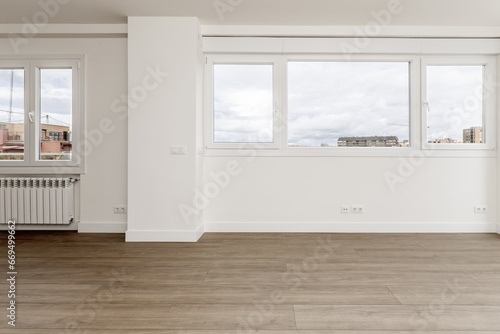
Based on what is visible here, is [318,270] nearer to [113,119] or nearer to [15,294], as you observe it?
[15,294]

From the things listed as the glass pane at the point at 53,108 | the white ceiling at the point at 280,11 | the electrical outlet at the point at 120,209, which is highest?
the white ceiling at the point at 280,11

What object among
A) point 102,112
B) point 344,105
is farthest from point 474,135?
point 102,112

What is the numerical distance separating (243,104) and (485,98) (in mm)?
→ 3116

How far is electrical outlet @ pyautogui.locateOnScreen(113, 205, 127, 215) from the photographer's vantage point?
175 inches

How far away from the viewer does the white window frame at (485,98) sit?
14.5 ft

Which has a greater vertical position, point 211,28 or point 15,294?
point 211,28

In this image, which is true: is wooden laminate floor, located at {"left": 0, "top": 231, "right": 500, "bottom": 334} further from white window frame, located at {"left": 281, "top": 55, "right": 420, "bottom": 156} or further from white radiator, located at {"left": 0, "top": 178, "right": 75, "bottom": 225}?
white window frame, located at {"left": 281, "top": 55, "right": 420, "bottom": 156}

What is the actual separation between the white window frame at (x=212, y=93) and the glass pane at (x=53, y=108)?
1.81m

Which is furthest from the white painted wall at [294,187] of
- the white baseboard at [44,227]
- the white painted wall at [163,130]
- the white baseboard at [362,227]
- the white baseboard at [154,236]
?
the white baseboard at [154,236]

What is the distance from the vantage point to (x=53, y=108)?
14.9ft

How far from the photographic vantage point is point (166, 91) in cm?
401

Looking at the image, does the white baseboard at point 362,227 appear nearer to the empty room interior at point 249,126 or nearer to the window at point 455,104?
the empty room interior at point 249,126

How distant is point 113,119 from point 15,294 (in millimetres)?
2548

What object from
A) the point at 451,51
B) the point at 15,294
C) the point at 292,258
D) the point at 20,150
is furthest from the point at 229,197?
the point at 451,51
